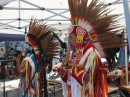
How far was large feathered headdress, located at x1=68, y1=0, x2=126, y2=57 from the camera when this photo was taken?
2.08 m

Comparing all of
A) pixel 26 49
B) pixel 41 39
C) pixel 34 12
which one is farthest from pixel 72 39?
pixel 34 12

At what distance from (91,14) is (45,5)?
10.5ft

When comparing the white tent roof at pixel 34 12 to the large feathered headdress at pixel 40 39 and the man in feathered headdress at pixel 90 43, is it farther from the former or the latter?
the man in feathered headdress at pixel 90 43

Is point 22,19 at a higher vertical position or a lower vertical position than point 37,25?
higher

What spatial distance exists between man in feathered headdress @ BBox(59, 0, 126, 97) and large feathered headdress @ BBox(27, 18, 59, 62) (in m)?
0.71

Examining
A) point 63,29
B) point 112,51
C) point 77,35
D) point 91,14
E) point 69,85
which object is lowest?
point 69,85

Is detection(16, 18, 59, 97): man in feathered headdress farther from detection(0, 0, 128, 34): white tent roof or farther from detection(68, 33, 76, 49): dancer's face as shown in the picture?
detection(0, 0, 128, 34): white tent roof

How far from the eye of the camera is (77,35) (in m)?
2.05

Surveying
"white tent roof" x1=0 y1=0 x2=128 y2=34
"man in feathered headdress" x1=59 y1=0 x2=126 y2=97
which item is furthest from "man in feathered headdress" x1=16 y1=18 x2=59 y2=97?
"white tent roof" x1=0 y1=0 x2=128 y2=34

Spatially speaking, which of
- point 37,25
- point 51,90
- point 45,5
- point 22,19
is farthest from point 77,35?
point 22,19

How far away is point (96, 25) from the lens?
2084 millimetres

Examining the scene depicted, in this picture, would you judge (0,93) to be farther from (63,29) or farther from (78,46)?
(63,29)

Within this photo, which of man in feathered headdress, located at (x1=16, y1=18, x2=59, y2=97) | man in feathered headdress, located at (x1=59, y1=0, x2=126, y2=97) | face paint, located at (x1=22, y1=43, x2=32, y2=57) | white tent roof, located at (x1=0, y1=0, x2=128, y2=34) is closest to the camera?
man in feathered headdress, located at (x1=59, y1=0, x2=126, y2=97)

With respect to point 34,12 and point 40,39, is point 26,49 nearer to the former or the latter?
point 40,39
